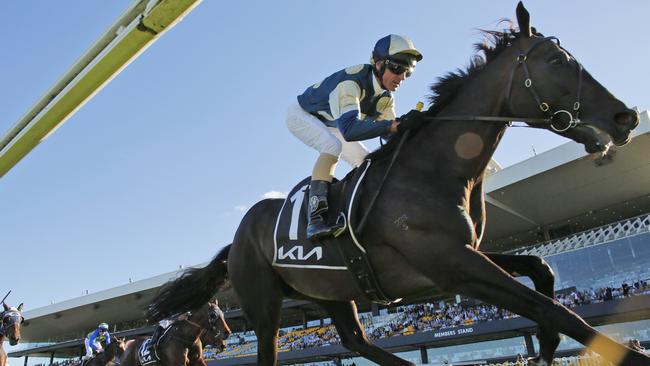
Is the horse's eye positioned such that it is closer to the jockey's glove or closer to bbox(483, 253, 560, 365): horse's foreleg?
the jockey's glove

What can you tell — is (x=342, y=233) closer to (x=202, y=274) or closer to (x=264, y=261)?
(x=264, y=261)

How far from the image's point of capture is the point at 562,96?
130 inches

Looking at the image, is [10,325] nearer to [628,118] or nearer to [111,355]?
[111,355]

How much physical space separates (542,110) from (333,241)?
5.39 ft

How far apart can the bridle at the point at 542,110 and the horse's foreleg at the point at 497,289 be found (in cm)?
91

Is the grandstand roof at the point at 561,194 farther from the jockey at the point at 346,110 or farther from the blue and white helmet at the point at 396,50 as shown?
the blue and white helmet at the point at 396,50

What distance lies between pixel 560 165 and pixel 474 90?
21471 mm

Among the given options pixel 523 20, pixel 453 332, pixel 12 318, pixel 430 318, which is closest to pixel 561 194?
pixel 453 332

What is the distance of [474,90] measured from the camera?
3.70 metres

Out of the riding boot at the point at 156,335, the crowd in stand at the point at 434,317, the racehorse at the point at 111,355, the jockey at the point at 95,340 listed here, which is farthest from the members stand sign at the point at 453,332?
the riding boot at the point at 156,335

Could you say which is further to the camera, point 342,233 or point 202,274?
point 202,274

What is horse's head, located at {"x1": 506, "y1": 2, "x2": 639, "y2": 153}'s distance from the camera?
3076 millimetres

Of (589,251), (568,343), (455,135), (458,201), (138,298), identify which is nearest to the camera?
(458,201)

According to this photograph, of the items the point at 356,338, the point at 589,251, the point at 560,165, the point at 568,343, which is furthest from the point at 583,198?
the point at 356,338
